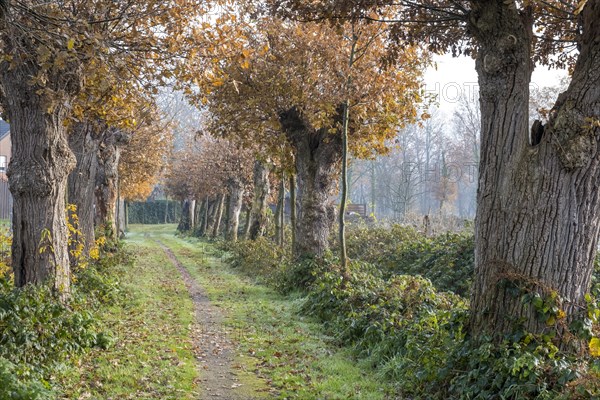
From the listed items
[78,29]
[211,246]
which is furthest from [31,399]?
[211,246]

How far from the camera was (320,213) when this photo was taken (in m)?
15.8

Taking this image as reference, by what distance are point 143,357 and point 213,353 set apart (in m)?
1.23

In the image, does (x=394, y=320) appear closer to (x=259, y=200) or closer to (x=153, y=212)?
(x=259, y=200)

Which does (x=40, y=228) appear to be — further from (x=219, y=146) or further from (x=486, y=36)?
(x=219, y=146)

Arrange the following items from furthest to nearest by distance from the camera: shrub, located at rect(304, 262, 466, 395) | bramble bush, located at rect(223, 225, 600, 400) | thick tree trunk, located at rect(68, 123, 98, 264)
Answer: thick tree trunk, located at rect(68, 123, 98, 264)
shrub, located at rect(304, 262, 466, 395)
bramble bush, located at rect(223, 225, 600, 400)

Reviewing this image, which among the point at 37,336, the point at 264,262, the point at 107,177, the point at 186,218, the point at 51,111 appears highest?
the point at 51,111

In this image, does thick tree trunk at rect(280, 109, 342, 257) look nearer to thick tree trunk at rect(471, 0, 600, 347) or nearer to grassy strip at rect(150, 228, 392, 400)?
grassy strip at rect(150, 228, 392, 400)

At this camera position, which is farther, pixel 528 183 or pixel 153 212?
pixel 153 212

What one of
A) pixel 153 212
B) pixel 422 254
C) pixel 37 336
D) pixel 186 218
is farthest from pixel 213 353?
pixel 153 212

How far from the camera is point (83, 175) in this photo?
15.6 m

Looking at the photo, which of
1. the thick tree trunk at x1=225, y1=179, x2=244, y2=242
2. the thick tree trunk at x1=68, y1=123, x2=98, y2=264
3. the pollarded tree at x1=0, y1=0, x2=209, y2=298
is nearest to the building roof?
the thick tree trunk at x1=225, y1=179, x2=244, y2=242

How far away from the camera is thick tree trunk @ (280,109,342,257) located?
1566cm

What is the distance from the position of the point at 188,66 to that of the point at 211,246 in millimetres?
21673

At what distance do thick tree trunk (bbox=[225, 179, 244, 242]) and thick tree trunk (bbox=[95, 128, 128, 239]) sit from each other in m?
8.25
